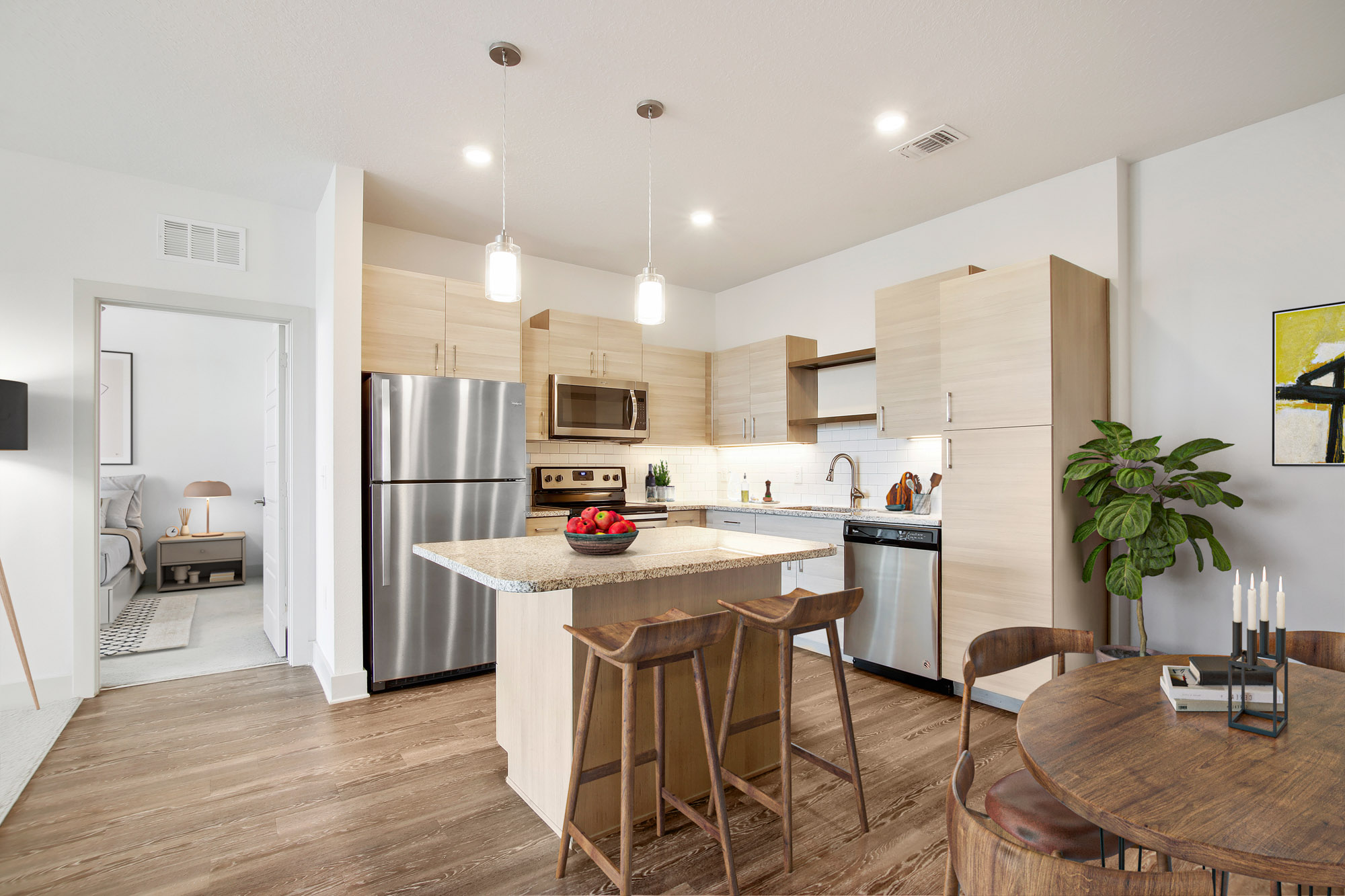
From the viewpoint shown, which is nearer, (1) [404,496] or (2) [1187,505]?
(2) [1187,505]

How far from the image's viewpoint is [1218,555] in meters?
2.80

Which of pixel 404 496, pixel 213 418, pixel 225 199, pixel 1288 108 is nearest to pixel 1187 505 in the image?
pixel 1288 108

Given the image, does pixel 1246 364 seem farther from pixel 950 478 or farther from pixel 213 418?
pixel 213 418

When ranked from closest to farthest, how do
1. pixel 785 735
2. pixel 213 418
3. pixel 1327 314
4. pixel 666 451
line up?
pixel 785 735 → pixel 1327 314 → pixel 666 451 → pixel 213 418

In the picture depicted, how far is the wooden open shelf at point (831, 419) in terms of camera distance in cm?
450

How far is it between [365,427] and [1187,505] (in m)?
4.25

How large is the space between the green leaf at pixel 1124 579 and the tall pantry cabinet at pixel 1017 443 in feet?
0.69

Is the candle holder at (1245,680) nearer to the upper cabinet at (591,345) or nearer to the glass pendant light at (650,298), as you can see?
the glass pendant light at (650,298)

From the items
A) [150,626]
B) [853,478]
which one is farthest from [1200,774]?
[150,626]

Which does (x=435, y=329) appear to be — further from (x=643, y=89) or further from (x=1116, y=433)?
(x=1116, y=433)

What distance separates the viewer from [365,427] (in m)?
3.69

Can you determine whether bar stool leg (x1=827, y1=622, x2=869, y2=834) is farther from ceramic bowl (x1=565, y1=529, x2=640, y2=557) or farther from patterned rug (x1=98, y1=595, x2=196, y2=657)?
patterned rug (x1=98, y1=595, x2=196, y2=657)

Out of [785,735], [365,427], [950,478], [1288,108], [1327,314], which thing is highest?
[1288,108]

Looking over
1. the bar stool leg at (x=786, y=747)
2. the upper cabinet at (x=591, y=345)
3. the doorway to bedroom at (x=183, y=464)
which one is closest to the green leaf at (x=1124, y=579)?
the bar stool leg at (x=786, y=747)
